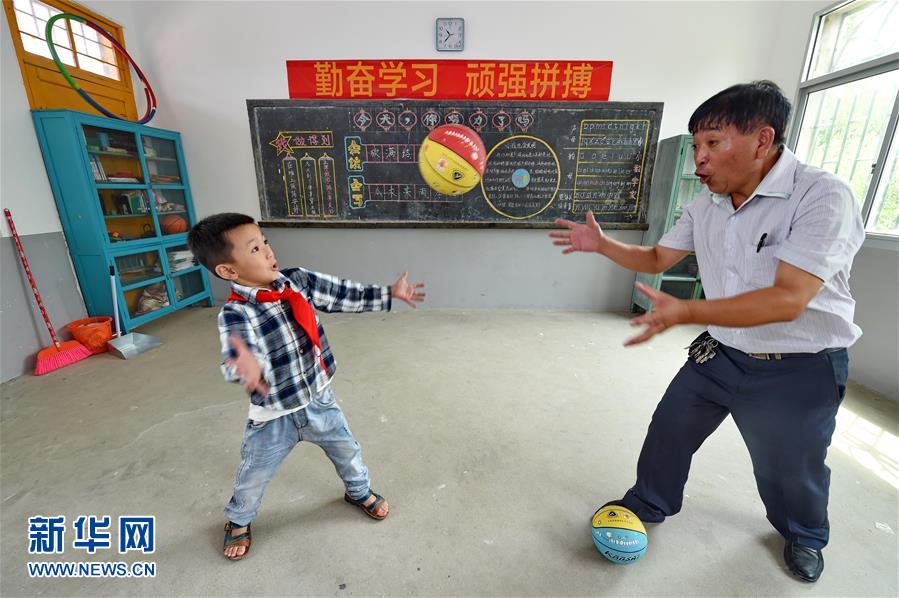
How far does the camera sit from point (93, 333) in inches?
108

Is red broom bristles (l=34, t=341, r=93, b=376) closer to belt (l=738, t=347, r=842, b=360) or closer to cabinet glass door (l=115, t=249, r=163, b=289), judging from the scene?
cabinet glass door (l=115, t=249, r=163, b=289)

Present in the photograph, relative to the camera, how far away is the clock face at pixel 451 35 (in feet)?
10.3

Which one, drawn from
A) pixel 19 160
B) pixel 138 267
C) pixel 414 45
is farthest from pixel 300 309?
pixel 138 267

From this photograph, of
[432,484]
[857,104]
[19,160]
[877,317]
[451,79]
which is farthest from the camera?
[451,79]

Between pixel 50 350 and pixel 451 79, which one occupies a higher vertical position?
pixel 451 79

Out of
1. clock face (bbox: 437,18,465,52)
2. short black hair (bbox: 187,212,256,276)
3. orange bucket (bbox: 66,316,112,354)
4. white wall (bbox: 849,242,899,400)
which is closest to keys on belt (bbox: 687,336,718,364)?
short black hair (bbox: 187,212,256,276)

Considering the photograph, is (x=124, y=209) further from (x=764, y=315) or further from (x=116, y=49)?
(x=764, y=315)

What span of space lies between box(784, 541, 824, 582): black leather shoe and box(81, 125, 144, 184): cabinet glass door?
14.4ft

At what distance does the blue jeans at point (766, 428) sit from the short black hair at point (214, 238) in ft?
4.98

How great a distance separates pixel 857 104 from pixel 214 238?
408cm

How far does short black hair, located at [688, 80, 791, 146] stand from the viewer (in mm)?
979

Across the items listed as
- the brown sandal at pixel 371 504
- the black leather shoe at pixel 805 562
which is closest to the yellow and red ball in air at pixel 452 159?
the brown sandal at pixel 371 504

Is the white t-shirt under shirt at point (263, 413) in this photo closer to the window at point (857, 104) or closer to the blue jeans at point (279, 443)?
the blue jeans at point (279, 443)

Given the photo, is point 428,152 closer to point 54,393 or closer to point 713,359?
point 713,359
